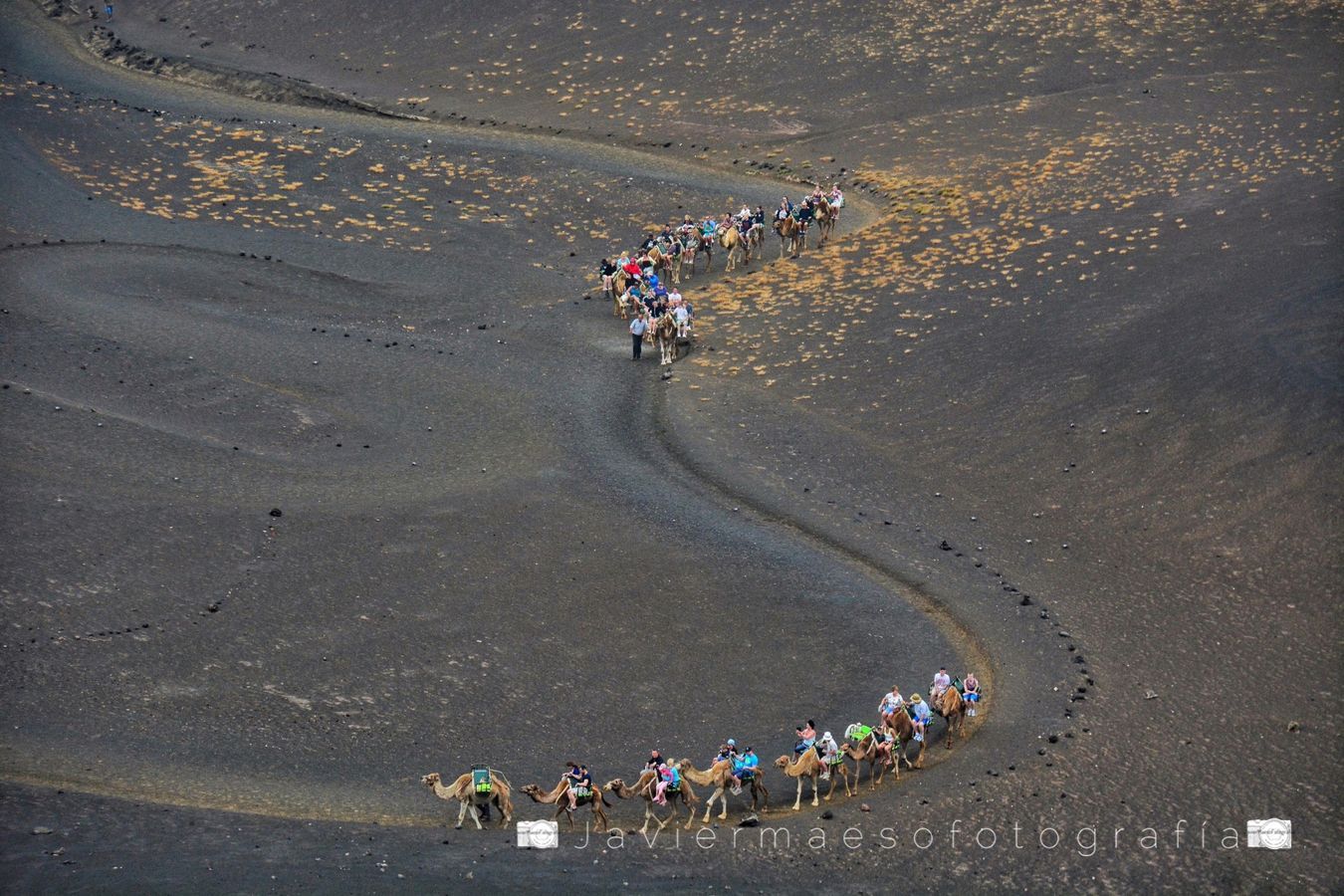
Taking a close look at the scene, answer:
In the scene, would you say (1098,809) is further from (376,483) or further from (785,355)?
(785,355)

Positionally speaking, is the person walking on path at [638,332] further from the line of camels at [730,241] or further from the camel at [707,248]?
the camel at [707,248]

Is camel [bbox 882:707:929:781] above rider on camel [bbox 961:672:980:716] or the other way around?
the other way around

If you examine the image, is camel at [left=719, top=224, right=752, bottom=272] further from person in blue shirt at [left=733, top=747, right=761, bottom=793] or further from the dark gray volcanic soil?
person in blue shirt at [left=733, top=747, right=761, bottom=793]

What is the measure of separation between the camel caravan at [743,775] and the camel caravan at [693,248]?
23.4 m

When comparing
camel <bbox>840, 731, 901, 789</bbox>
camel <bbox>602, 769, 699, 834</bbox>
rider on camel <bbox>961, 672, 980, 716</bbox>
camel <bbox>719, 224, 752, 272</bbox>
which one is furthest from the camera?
camel <bbox>719, 224, 752, 272</bbox>

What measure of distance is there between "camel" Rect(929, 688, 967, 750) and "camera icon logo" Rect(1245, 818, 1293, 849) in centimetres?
553

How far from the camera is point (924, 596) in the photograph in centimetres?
3669

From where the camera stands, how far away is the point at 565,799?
27.8 meters

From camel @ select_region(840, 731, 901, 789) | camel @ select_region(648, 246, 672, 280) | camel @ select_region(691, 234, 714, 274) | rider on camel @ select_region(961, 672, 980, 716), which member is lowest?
camel @ select_region(840, 731, 901, 789)

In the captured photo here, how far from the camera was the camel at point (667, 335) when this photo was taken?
50281 mm

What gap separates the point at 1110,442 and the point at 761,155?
102 feet

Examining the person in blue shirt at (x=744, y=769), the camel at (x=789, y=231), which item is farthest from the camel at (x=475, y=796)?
the camel at (x=789, y=231)

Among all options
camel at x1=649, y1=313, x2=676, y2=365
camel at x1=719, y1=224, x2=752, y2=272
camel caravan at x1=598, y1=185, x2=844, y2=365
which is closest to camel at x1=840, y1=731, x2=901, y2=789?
camel at x1=649, y1=313, x2=676, y2=365

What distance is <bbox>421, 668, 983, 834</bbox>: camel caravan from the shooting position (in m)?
27.8
